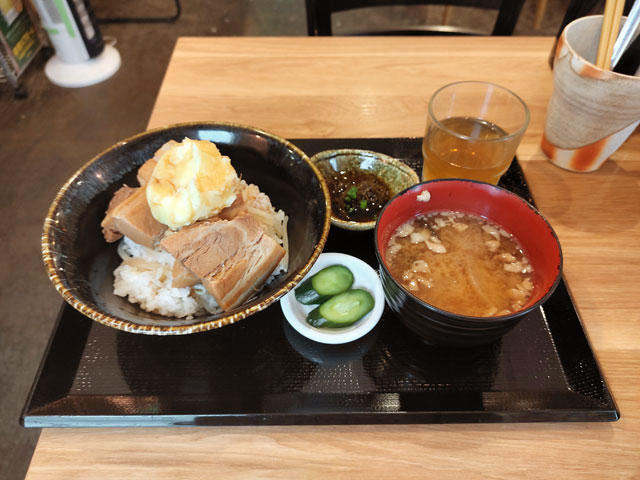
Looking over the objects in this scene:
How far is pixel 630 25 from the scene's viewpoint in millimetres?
1345

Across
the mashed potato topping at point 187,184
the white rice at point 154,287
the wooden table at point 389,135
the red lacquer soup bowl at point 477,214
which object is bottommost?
the wooden table at point 389,135

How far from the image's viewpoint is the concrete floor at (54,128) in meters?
2.42

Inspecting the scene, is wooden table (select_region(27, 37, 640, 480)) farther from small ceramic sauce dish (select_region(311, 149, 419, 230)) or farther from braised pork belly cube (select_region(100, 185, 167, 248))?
braised pork belly cube (select_region(100, 185, 167, 248))

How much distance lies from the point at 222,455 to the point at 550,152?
1.49 metres

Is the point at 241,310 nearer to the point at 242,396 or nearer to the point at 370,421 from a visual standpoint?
the point at 242,396

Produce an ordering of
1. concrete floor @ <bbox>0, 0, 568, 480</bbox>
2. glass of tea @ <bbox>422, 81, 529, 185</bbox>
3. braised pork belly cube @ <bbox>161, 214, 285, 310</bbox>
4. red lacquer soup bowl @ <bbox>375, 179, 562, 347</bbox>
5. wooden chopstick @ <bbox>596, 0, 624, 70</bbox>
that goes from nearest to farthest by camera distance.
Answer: red lacquer soup bowl @ <bbox>375, 179, 562, 347</bbox> → braised pork belly cube @ <bbox>161, 214, 285, 310</bbox> → wooden chopstick @ <bbox>596, 0, 624, 70</bbox> → glass of tea @ <bbox>422, 81, 529, 185</bbox> → concrete floor @ <bbox>0, 0, 568, 480</bbox>

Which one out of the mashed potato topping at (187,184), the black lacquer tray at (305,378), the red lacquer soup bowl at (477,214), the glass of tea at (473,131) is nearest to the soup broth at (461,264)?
the red lacquer soup bowl at (477,214)

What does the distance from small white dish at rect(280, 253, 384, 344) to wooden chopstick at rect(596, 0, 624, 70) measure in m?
0.97

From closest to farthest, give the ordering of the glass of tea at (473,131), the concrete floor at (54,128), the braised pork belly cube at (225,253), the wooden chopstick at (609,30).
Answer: the braised pork belly cube at (225,253)
the wooden chopstick at (609,30)
the glass of tea at (473,131)
the concrete floor at (54,128)

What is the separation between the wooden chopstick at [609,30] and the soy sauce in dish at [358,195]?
752mm

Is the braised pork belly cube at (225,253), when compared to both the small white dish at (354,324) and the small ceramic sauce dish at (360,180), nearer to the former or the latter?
the small white dish at (354,324)

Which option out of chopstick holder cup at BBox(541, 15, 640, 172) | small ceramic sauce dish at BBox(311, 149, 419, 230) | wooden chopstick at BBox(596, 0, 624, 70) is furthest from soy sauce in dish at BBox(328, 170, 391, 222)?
wooden chopstick at BBox(596, 0, 624, 70)

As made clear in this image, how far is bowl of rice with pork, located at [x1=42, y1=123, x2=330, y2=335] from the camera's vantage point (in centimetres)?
111

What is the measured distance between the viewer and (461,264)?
1.19 meters
